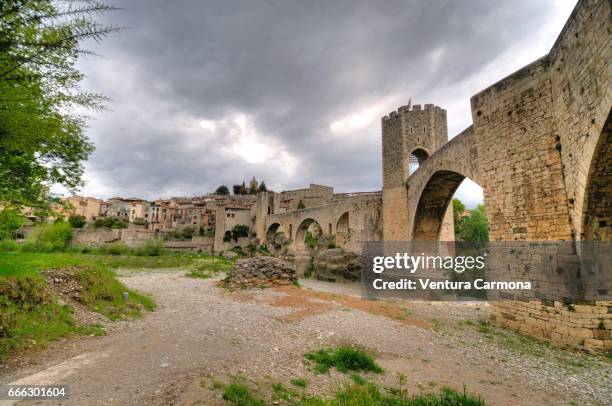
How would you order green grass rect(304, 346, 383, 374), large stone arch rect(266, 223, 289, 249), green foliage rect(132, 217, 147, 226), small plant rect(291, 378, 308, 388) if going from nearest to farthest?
1. small plant rect(291, 378, 308, 388)
2. green grass rect(304, 346, 383, 374)
3. large stone arch rect(266, 223, 289, 249)
4. green foliage rect(132, 217, 147, 226)

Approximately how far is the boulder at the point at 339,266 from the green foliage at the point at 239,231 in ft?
90.4

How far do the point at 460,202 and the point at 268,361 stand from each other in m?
42.0

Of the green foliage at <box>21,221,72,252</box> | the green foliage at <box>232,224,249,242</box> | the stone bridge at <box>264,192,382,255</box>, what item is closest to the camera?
the stone bridge at <box>264,192,382,255</box>

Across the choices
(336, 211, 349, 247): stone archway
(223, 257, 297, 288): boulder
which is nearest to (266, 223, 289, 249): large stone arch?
(336, 211, 349, 247): stone archway

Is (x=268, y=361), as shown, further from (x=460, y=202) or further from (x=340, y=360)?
(x=460, y=202)

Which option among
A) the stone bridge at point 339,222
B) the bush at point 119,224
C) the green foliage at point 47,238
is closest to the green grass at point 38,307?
the stone bridge at point 339,222

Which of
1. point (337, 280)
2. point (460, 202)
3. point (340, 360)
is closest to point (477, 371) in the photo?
point (340, 360)

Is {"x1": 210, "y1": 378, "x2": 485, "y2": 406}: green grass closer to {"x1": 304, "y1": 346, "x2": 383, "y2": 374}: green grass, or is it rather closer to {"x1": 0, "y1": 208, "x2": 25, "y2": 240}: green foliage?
{"x1": 304, "y1": 346, "x2": 383, "y2": 374}: green grass

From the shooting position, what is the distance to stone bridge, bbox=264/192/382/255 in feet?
71.5

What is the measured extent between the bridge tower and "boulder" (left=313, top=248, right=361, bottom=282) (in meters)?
4.35

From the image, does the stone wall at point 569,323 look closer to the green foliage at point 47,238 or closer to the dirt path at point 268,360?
the dirt path at point 268,360

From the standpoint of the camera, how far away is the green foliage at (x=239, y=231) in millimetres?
48266

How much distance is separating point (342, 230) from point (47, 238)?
3166cm

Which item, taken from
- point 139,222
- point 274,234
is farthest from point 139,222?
point 274,234
